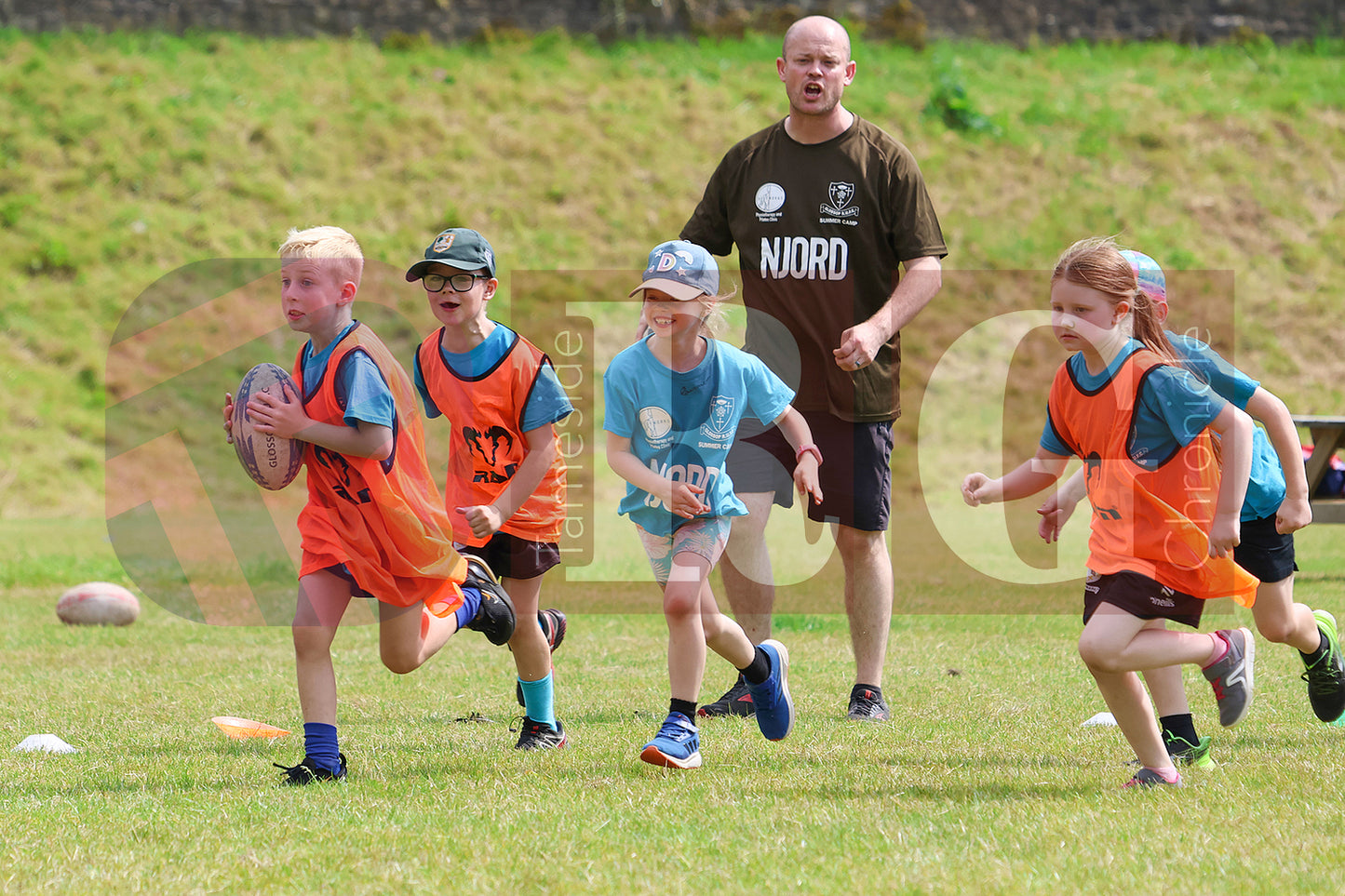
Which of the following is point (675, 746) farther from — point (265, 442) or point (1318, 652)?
point (1318, 652)

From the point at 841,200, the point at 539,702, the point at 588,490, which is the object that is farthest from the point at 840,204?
the point at 588,490

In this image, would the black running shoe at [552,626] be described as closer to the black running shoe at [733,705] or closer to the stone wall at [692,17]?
the black running shoe at [733,705]

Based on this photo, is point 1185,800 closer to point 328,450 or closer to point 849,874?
point 849,874

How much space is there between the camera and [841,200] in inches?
220

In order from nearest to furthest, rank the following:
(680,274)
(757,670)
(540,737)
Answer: (680,274) → (757,670) → (540,737)

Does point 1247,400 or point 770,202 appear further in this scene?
point 770,202

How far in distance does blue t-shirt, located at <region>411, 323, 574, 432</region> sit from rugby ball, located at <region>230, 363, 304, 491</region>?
0.69m

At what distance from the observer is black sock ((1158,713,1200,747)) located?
406 centimetres

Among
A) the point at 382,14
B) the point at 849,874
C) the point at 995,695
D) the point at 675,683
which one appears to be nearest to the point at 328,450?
the point at 675,683

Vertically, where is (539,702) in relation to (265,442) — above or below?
below

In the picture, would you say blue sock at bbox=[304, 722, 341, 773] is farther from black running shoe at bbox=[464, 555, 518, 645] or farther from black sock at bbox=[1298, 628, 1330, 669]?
black sock at bbox=[1298, 628, 1330, 669]

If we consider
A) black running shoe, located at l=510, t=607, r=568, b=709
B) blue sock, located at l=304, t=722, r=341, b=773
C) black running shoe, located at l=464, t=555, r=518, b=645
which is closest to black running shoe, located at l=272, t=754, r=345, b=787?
blue sock, located at l=304, t=722, r=341, b=773

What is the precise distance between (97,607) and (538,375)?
472 centimetres

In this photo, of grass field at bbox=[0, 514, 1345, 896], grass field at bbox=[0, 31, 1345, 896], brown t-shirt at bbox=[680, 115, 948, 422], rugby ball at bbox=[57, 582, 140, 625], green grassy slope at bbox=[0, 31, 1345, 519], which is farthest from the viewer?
green grassy slope at bbox=[0, 31, 1345, 519]
